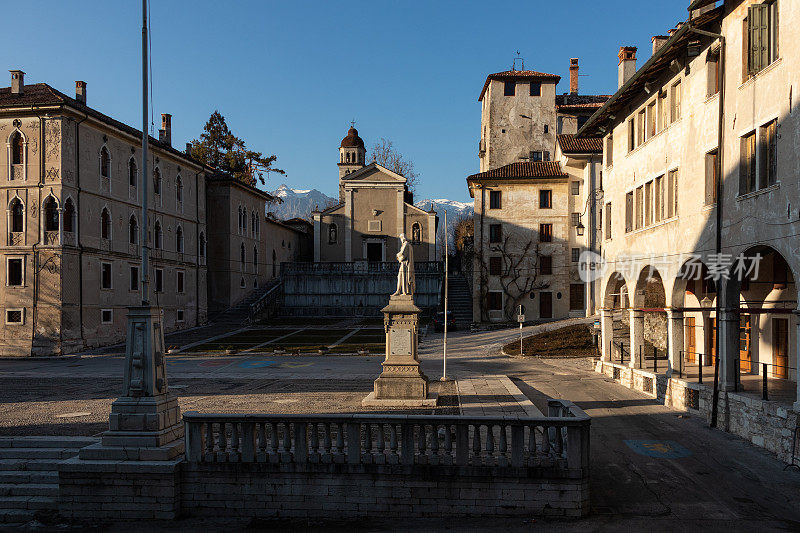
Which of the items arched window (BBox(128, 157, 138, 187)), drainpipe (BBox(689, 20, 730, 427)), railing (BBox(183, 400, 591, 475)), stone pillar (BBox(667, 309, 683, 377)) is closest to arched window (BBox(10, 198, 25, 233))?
arched window (BBox(128, 157, 138, 187))

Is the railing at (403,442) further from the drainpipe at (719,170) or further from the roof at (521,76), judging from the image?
the roof at (521,76)

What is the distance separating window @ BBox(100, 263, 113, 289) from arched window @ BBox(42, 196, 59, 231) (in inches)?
145

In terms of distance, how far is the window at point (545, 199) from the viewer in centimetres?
4491

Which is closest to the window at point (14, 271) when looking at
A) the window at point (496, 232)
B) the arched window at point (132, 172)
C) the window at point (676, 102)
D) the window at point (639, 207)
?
the arched window at point (132, 172)

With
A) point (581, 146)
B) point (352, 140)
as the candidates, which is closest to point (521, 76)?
point (581, 146)

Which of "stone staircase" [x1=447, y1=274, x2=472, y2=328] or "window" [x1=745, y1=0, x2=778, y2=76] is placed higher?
"window" [x1=745, y1=0, x2=778, y2=76]

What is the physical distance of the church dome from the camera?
78.9 meters

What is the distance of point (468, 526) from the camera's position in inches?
349

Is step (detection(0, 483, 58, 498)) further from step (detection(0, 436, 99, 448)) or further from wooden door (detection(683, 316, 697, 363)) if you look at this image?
wooden door (detection(683, 316, 697, 363))

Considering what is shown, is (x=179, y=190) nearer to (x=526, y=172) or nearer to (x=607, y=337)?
(x=526, y=172)

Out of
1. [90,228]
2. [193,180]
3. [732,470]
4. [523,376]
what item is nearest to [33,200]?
[90,228]

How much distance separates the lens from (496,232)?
45.4 m

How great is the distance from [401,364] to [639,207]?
38.7 ft

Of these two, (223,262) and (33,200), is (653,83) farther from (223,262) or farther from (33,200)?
(223,262)
